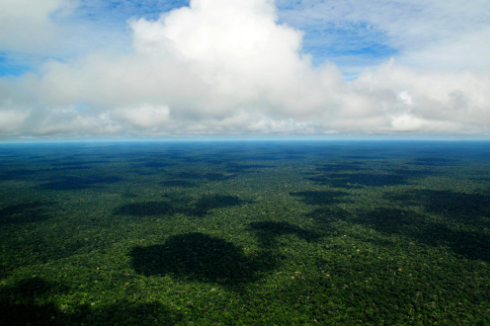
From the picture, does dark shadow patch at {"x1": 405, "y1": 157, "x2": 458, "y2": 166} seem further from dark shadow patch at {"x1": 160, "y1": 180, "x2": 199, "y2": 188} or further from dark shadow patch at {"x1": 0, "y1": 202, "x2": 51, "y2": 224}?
dark shadow patch at {"x1": 0, "y1": 202, "x2": 51, "y2": 224}

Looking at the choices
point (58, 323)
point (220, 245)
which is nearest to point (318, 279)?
point (220, 245)

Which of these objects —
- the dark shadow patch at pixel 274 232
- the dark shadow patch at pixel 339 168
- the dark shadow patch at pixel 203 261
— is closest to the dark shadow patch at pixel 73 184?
the dark shadow patch at pixel 203 261

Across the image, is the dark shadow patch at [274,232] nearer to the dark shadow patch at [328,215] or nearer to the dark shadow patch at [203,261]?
the dark shadow patch at [203,261]

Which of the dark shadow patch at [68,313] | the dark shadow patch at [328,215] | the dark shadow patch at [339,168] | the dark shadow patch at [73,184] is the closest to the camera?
the dark shadow patch at [68,313]

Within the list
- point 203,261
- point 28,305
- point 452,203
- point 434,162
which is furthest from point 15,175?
point 434,162

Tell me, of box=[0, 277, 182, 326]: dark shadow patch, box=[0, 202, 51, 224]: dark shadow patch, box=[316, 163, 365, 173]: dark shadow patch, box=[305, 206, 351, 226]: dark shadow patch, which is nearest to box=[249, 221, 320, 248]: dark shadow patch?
box=[305, 206, 351, 226]: dark shadow patch
